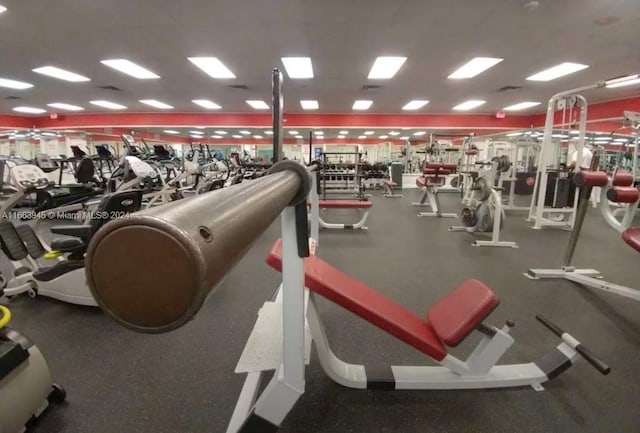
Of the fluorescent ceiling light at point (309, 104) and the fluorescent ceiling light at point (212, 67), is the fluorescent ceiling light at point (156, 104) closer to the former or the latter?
the fluorescent ceiling light at point (212, 67)

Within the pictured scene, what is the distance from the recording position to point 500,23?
3842 millimetres

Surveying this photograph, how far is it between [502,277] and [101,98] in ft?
32.5

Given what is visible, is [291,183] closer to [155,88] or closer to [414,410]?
[414,410]

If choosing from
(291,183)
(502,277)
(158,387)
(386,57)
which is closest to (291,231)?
(291,183)

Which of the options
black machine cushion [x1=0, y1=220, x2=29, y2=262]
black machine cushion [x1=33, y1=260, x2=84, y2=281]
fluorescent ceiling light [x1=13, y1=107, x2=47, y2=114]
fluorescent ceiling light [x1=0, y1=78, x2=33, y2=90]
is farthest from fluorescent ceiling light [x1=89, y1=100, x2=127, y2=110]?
black machine cushion [x1=33, y1=260, x2=84, y2=281]

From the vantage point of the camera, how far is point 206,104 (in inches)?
360

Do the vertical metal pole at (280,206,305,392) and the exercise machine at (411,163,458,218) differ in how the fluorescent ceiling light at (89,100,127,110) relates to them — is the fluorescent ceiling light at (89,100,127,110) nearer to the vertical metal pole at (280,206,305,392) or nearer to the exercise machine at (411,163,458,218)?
the exercise machine at (411,163,458,218)

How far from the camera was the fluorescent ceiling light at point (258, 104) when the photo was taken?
8750 mm

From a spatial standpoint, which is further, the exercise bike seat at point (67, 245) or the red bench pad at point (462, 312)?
the exercise bike seat at point (67, 245)

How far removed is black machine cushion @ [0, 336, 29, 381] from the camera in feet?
3.73

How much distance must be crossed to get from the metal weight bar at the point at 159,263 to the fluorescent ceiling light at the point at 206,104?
9.38 metres

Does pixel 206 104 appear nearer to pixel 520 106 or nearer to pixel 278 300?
pixel 278 300

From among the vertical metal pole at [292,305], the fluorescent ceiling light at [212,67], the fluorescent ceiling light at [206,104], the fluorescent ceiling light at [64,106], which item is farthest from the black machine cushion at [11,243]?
the fluorescent ceiling light at [64,106]

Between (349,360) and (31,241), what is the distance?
2683mm
